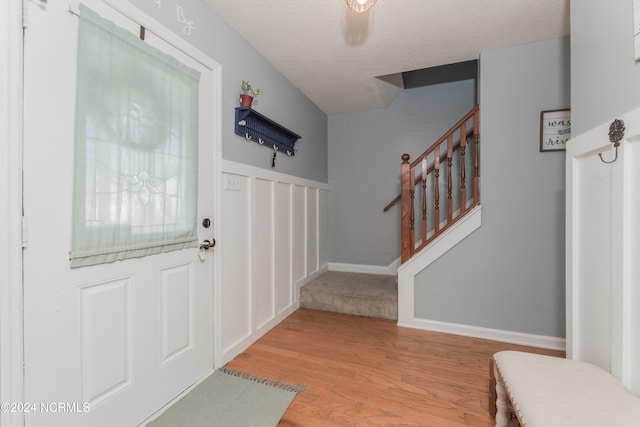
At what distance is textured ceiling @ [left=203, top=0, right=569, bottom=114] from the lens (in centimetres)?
174

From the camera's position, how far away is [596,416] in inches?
32.9

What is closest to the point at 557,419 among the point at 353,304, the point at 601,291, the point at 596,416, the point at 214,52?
the point at 596,416

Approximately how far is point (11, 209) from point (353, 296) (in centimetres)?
242

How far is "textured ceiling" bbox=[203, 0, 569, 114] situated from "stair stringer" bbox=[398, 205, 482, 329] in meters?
1.32

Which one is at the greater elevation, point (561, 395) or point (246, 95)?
point (246, 95)

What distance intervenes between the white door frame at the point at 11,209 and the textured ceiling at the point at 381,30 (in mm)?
1126

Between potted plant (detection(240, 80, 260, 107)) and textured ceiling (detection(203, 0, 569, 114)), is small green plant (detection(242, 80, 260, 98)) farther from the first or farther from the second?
textured ceiling (detection(203, 0, 569, 114))

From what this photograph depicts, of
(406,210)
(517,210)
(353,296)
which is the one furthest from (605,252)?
(353,296)

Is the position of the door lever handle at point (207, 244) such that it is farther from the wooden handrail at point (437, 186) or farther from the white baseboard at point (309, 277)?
the wooden handrail at point (437, 186)

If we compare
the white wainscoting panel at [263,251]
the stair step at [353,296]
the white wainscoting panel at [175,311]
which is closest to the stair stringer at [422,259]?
the stair step at [353,296]

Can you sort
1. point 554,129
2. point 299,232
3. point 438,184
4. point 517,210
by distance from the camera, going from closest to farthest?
point 554,129 → point 517,210 → point 438,184 → point 299,232

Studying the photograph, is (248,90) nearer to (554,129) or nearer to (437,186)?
(437,186)

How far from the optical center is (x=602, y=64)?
1.15 metres

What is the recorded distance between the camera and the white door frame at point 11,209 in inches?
35.9
